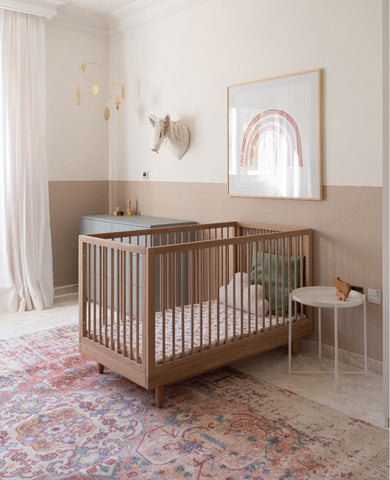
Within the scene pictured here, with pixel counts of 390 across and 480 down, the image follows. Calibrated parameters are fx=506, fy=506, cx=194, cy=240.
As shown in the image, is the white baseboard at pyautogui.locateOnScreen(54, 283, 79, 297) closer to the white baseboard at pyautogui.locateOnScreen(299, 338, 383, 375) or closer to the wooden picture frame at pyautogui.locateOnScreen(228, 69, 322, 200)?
the wooden picture frame at pyautogui.locateOnScreen(228, 69, 322, 200)

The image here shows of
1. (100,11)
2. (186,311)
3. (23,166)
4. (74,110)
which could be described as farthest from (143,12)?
(186,311)

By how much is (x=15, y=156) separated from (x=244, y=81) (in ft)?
6.71

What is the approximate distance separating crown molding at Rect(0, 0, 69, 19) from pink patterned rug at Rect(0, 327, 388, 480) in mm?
2908

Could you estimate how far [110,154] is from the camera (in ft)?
16.8

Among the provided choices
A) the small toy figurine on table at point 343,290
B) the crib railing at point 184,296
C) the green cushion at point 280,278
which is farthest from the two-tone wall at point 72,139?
the small toy figurine on table at point 343,290

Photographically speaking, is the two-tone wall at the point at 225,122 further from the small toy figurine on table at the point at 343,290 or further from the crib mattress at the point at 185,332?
the crib mattress at the point at 185,332

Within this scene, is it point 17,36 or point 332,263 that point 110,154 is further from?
point 332,263

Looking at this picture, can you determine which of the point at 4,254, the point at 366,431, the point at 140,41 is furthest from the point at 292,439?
the point at 140,41

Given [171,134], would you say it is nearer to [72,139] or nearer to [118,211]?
[118,211]

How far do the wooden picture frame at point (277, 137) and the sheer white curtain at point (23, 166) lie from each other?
5.77 feet

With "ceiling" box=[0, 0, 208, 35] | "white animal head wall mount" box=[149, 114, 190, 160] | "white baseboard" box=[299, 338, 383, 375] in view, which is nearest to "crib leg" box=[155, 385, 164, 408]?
"white baseboard" box=[299, 338, 383, 375]

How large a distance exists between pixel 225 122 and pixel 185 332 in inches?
68.3

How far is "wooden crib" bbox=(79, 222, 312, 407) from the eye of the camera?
2.50 metres

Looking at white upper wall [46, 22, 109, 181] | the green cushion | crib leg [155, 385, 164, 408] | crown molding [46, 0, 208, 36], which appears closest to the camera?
crib leg [155, 385, 164, 408]
